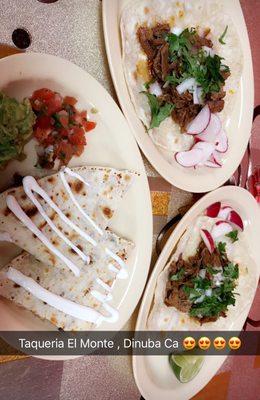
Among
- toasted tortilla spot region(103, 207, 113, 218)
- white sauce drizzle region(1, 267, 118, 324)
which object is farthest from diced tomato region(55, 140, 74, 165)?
white sauce drizzle region(1, 267, 118, 324)

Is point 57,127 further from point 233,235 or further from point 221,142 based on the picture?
point 233,235

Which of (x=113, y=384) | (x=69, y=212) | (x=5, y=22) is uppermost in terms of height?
(x=5, y=22)

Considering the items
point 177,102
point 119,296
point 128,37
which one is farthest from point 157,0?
point 119,296

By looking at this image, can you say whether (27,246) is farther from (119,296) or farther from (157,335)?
(157,335)

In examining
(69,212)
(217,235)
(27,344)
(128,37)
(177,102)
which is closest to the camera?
(27,344)

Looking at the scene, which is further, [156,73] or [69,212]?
→ [156,73]

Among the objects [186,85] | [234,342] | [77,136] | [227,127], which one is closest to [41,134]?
[77,136]

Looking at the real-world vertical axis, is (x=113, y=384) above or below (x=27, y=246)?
below
